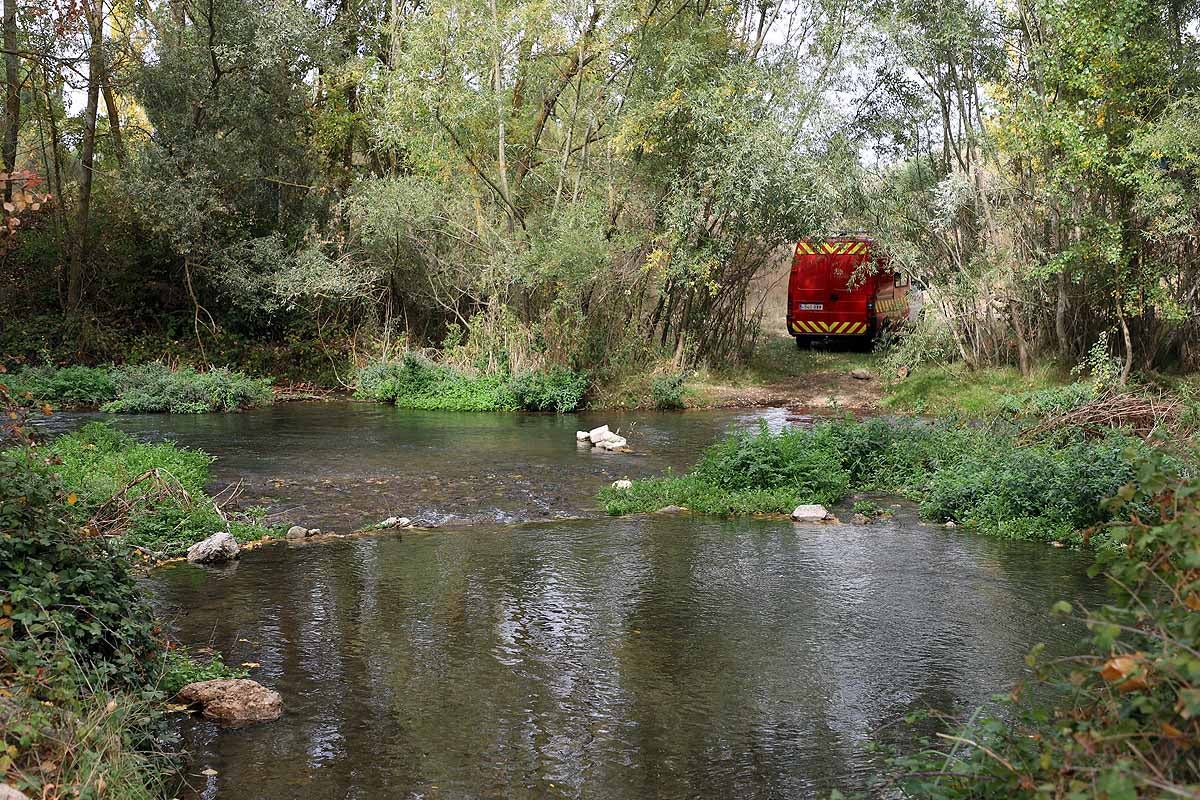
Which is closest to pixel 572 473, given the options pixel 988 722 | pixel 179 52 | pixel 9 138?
pixel 988 722

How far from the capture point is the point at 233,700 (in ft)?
20.3

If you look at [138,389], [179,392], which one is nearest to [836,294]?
[179,392]

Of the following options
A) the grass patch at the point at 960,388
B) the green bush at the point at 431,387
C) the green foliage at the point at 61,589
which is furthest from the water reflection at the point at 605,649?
the green bush at the point at 431,387

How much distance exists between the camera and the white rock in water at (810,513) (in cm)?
1166

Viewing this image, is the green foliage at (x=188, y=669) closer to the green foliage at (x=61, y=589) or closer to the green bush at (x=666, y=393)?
the green foliage at (x=61, y=589)

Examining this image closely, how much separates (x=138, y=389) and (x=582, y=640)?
14561 millimetres

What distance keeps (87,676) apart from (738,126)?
16.6 meters

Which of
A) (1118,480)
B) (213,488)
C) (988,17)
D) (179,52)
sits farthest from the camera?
(179,52)

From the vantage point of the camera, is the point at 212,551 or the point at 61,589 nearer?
the point at 61,589

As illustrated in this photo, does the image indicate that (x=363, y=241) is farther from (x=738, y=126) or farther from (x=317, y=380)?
(x=738, y=126)

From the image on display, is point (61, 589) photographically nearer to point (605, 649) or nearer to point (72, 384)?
point (605, 649)

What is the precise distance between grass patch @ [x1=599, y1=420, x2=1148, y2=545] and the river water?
0.45 m

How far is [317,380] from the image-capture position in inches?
906

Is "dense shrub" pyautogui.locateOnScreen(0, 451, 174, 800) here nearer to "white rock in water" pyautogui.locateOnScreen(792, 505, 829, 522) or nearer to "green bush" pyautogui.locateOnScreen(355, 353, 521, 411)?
"white rock in water" pyautogui.locateOnScreen(792, 505, 829, 522)
